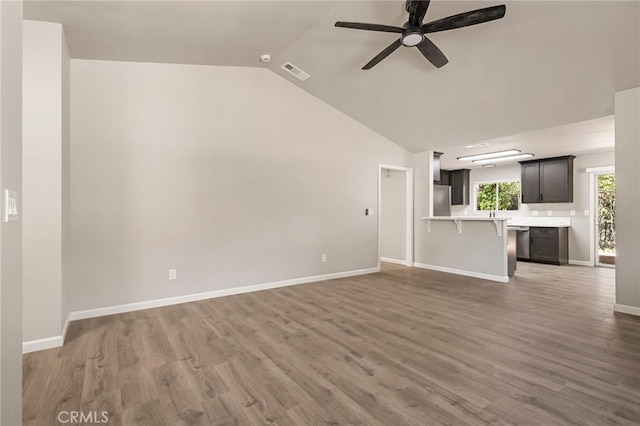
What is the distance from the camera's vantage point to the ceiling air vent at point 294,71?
14.1 feet

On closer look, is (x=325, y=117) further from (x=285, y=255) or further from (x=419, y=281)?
(x=419, y=281)

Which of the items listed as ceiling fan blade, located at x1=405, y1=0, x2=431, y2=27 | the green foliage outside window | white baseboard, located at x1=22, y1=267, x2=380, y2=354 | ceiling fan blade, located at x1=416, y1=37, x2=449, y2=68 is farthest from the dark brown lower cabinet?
ceiling fan blade, located at x1=405, y1=0, x2=431, y2=27

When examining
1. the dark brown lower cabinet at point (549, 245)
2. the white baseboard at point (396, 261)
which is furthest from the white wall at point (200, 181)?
the dark brown lower cabinet at point (549, 245)

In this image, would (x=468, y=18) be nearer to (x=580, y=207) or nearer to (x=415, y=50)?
(x=415, y=50)

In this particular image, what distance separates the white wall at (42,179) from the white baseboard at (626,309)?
583 cm

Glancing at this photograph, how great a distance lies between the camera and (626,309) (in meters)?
3.49

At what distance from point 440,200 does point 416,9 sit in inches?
202

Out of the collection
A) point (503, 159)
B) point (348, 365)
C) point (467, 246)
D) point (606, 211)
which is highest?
point (503, 159)

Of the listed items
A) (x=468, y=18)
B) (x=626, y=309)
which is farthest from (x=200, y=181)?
(x=626, y=309)

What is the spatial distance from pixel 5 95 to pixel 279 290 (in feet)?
12.4

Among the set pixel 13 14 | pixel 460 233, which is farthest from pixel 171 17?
pixel 460 233

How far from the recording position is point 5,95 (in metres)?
1.00

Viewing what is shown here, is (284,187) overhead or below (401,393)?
overhead

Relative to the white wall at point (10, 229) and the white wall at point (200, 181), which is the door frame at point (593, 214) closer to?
the white wall at point (200, 181)
